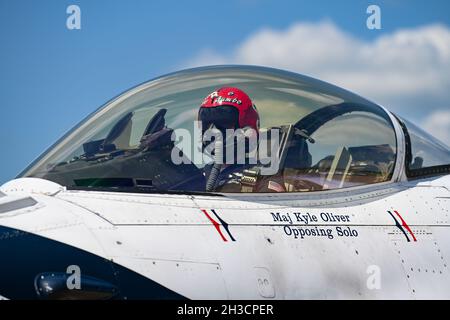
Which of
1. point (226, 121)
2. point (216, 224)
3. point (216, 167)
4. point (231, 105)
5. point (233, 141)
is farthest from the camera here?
point (226, 121)

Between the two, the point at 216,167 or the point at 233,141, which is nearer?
the point at 216,167

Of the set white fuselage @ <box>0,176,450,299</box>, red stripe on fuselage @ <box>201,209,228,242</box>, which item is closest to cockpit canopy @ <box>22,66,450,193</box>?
white fuselage @ <box>0,176,450,299</box>

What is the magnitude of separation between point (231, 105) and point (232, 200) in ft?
3.23

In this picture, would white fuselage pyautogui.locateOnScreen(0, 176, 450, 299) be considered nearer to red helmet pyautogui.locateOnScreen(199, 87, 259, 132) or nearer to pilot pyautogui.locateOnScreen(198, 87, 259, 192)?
pilot pyautogui.locateOnScreen(198, 87, 259, 192)

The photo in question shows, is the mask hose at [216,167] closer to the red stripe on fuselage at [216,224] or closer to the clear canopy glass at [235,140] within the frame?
the clear canopy glass at [235,140]

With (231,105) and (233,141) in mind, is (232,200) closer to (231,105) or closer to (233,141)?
(233,141)

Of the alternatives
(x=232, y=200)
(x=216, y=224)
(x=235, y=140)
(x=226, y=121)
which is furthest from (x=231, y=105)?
(x=216, y=224)

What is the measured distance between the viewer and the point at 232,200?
5.21 metres

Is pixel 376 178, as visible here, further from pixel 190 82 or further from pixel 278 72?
pixel 190 82

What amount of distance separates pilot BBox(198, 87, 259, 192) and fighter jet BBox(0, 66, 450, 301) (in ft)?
0.04

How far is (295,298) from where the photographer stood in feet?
16.0
